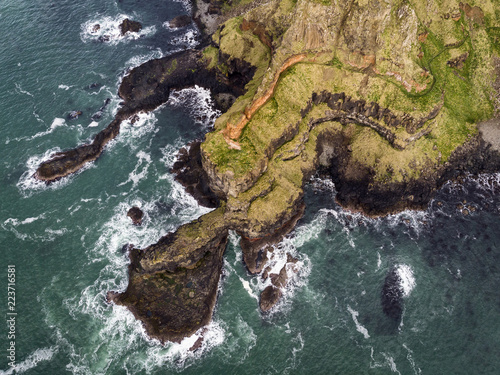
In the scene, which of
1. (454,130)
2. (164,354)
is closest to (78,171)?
(164,354)

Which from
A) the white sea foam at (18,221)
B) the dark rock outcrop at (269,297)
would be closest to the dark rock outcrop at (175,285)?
the dark rock outcrop at (269,297)

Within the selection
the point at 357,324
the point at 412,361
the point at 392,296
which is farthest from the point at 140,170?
the point at 412,361

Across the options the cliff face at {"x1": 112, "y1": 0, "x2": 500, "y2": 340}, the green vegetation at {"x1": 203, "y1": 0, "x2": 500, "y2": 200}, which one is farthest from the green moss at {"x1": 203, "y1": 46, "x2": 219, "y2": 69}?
the green vegetation at {"x1": 203, "y1": 0, "x2": 500, "y2": 200}

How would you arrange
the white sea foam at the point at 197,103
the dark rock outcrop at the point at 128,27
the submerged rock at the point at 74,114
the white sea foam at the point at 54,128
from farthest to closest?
1. the dark rock outcrop at the point at 128,27
2. the white sea foam at the point at 197,103
3. the submerged rock at the point at 74,114
4. the white sea foam at the point at 54,128

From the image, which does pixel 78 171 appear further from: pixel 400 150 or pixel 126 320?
pixel 400 150

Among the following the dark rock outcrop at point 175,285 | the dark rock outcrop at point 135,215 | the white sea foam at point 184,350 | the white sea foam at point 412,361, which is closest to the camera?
A: the white sea foam at point 412,361

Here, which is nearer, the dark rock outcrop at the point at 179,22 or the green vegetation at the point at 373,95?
the green vegetation at the point at 373,95

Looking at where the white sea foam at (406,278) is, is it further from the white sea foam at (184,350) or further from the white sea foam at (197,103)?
the white sea foam at (197,103)
